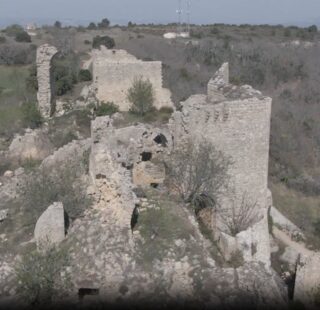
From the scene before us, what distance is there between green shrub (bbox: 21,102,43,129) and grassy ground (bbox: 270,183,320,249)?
9.85 m

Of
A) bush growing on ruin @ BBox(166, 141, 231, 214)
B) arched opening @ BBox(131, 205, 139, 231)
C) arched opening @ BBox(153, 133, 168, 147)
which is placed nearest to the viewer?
arched opening @ BBox(131, 205, 139, 231)

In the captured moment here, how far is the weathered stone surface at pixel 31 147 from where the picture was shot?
1849cm

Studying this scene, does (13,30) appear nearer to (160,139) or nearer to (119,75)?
(119,75)

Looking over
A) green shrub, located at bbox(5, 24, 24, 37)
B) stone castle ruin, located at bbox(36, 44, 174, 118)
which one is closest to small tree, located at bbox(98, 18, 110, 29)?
green shrub, located at bbox(5, 24, 24, 37)

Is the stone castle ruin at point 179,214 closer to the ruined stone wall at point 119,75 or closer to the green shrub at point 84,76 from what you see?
the ruined stone wall at point 119,75

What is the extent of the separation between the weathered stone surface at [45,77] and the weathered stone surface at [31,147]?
331 centimetres

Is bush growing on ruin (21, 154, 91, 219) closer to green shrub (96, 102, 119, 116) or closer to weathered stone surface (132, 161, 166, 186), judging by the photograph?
weathered stone surface (132, 161, 166, 186)

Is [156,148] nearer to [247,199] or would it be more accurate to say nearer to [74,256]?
[247,199]

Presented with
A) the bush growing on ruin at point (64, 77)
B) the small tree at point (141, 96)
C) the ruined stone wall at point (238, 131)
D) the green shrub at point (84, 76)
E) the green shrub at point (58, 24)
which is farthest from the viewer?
the green shrub at point (58, 24)

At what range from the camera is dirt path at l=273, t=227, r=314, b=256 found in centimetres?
1611

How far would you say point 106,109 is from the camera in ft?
73.5

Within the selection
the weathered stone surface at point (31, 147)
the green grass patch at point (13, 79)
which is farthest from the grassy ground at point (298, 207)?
the green grass patch at point (13, 79)

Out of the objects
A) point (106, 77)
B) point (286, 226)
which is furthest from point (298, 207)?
point (106, 77)

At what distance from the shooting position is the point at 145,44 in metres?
44.2
